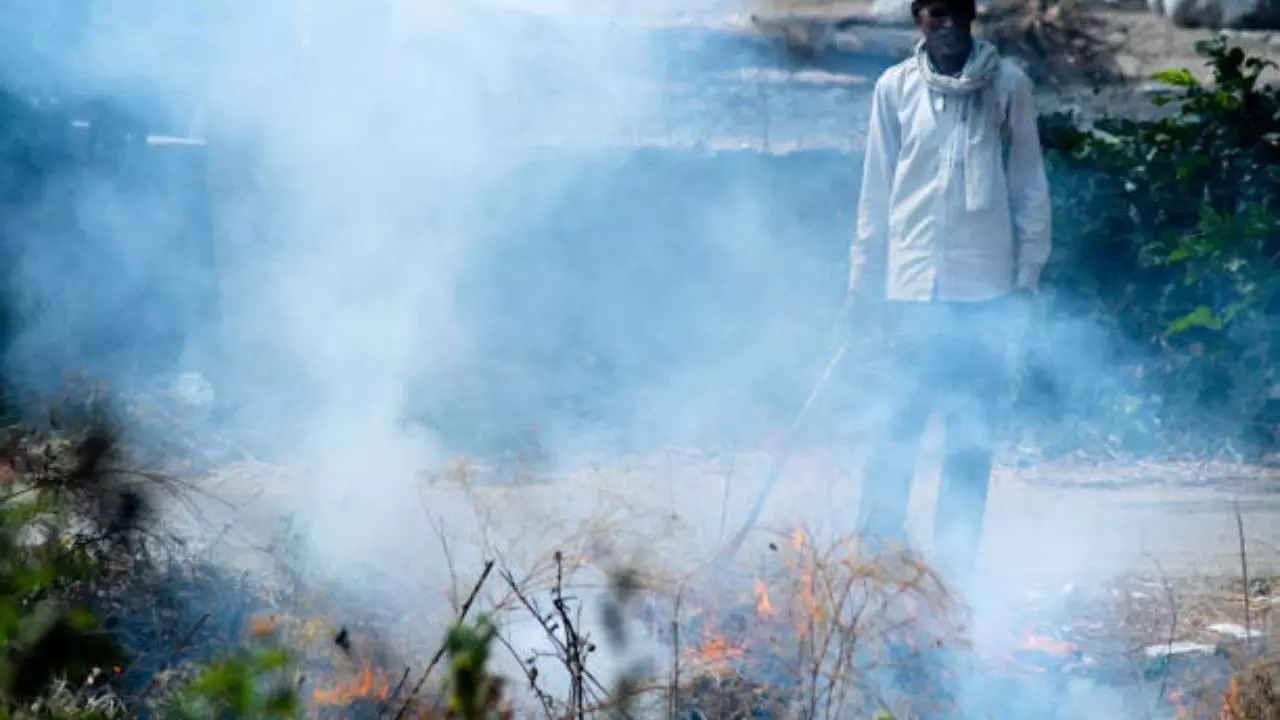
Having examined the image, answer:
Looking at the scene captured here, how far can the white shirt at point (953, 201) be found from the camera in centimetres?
453

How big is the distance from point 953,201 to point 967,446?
803 mm

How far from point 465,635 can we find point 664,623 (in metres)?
2.60

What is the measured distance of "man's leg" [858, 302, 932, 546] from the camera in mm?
4773

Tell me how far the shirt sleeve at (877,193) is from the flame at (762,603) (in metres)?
1.07

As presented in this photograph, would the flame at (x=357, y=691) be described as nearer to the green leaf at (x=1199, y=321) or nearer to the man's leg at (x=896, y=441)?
the man's leg at (x=896, y=441)

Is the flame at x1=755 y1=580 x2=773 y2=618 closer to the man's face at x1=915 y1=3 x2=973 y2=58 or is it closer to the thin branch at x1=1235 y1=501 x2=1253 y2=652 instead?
the thin branch at x1=1235 y1=501 x2=1253 y2=652

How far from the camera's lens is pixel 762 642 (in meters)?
4.12

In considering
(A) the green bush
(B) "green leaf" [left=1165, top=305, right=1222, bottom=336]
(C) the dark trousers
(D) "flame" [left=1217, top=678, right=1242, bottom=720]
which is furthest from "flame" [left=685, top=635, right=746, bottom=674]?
(B) "green leaf" [left=1165, top=305, right=1222, bottom=336]

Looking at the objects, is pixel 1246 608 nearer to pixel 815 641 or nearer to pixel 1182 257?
pixel 815 641

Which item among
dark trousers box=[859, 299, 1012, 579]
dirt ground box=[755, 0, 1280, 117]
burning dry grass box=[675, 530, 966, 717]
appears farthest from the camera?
dirt ground box=[755, 0, 1280, 117]

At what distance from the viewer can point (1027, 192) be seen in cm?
459

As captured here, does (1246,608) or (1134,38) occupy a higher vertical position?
(1134,38)

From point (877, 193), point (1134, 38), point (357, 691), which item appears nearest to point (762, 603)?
point (357, 691)

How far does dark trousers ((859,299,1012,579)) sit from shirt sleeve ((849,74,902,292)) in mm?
152
